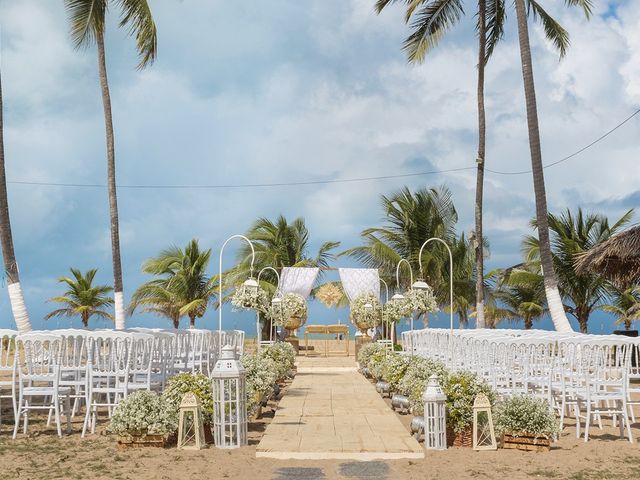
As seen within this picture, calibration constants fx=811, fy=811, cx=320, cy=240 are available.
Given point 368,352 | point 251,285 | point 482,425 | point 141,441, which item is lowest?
point 141,441

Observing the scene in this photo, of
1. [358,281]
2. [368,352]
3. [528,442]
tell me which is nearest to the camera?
[528,442]

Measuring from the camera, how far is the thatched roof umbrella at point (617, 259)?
59.1 feet

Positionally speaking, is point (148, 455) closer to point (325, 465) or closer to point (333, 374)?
point (325, 465)

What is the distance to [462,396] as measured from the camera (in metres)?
8.57

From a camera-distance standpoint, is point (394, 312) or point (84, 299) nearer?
point (394, 312)

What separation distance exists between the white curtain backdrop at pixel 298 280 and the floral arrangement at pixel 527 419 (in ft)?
61.5

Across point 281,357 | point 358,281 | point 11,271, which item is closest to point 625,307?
point 358,281

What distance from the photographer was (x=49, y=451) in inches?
322

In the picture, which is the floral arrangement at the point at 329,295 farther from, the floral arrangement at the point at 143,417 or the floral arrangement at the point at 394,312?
the floral arrangement at the point at 143,417

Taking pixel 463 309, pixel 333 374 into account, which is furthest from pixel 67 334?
pixel 463 309

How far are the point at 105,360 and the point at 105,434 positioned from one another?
1000 mm

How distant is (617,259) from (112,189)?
460 inches

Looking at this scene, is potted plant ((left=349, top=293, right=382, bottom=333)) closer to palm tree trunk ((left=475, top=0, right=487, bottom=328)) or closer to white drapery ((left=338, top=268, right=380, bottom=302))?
white drapery ((left=338, top=268, right=380, bottom=302))

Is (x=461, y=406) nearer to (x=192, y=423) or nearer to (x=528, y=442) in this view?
(x=528, y=442)
